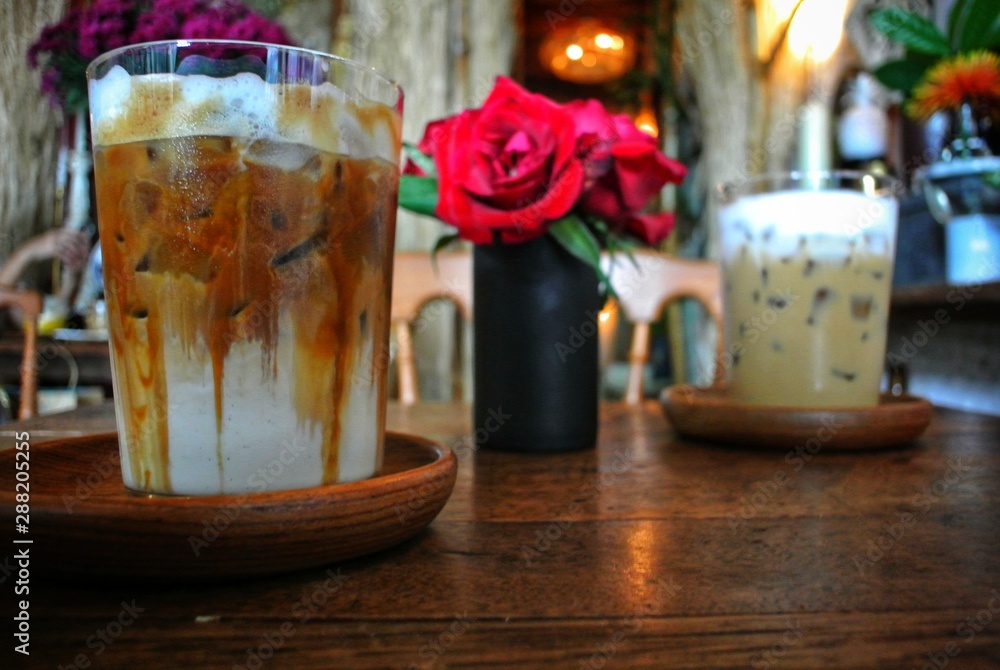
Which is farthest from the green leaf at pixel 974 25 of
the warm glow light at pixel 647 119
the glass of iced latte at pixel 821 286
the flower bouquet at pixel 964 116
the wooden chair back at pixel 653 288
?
the warm glow light at pixel 647 119

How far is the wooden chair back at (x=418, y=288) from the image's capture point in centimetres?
143

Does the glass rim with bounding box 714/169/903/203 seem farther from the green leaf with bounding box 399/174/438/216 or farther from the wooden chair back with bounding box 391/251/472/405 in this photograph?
the wooden chair back with bounding box 391/251/472/405

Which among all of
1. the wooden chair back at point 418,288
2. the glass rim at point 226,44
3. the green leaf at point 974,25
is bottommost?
the wooden chair back at point 418,288

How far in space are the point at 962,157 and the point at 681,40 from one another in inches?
80.1

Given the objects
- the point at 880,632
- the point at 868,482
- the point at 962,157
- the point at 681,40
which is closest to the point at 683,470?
the point at 868,482

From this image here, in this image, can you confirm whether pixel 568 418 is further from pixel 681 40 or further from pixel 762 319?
pixel 681 40

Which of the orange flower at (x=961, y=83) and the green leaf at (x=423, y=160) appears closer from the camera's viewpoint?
the green leaf at (x=423, y=160)

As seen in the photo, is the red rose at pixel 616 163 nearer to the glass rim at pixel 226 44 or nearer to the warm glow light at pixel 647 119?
the glass rim at pixel 226 44

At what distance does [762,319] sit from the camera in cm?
67

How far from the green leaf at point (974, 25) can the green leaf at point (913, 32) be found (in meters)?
0.02

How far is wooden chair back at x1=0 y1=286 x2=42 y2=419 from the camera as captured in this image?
1.16 metres

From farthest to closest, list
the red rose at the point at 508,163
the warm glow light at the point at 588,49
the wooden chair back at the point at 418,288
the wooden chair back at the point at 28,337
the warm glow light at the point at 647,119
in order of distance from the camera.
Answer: the warm glow light at the point at 647,119 < the warm glow light at the point at 588,49 < the wooden chair back at the point at 418,288 < the wooden chair back at the point at 28,337 < the red rose at the point at 508,163

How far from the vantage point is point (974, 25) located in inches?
48.8

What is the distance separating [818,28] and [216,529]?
7.46ft
